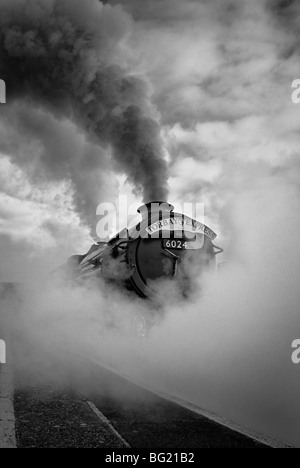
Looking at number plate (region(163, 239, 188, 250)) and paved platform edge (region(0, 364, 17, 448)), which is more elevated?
number plate (region(163, 239, 188, 250))

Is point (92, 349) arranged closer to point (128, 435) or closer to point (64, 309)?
point (64, 309)

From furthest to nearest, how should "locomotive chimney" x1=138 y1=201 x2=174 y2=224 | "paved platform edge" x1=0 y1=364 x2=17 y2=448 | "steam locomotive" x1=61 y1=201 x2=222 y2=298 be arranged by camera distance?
"locomotive chimney" x1=138 y1=201 x2=174 y2=224 < "steam locomotive" x1=61 y1=201 x2=222 y2=298 < "paved platform edge" x1=0 y1=364 x2=17 y2=448

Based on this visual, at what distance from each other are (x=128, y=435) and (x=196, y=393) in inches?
98.7

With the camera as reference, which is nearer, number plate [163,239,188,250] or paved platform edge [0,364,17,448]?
paved platform edge [0,364,17,448]

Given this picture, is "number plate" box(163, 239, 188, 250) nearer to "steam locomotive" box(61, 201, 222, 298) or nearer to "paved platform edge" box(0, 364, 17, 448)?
"steam locomotive" box(61, 201, 222, 298)

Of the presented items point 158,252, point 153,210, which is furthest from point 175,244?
point 153,210

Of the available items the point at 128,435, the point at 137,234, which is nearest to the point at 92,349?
the point at 137,234

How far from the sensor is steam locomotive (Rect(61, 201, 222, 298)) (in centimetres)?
673

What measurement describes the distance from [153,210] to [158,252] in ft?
2.83

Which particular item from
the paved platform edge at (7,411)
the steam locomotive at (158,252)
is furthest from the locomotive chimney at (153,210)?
the paved platform edge at (7,411)

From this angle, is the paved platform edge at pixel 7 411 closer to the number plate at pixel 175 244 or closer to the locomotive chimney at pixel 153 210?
the number plate at pixel 175 244

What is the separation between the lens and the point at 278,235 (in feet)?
20.0

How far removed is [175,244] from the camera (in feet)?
22.4

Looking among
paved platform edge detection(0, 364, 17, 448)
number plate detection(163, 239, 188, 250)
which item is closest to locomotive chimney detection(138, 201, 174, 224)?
number plate detection(163, 239, 188, 250)
